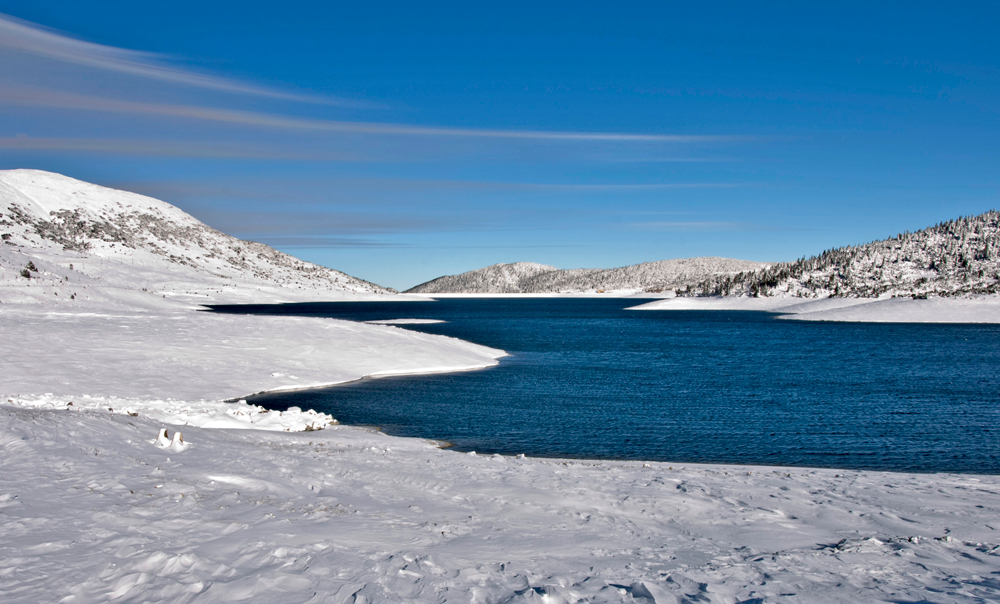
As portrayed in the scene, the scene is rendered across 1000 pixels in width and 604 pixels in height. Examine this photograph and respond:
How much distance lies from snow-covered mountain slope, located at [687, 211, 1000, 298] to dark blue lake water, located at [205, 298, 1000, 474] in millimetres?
114978

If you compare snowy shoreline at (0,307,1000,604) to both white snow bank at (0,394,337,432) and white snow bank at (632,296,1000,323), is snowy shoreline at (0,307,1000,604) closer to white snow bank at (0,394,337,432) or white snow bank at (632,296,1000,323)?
white snow bank at (0,394,337,432)

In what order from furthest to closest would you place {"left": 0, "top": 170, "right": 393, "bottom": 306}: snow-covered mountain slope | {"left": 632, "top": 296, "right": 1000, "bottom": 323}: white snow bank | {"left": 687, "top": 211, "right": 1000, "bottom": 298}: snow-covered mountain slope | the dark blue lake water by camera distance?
{"left": 687, "top": 211, "right": 1000, "bottom": 298}: snow-covered mountain slope → {"left": 0, "top": 170, "right": 393, "bottom": 306}: snow-covered mountain slope → {"left": 632, "top": 296, "right": 1000, "bottom": 323}: white snow bank → the dark blue lake water

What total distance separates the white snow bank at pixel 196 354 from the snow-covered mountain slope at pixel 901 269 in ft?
428

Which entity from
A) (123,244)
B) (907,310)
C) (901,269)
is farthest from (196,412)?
(901,269)

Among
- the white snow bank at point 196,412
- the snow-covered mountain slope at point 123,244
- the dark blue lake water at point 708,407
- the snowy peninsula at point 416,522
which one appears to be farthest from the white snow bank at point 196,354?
the snow-covered mountain slope at point 123,244

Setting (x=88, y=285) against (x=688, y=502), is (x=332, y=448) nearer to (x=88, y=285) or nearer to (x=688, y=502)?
(x=688, y=502)

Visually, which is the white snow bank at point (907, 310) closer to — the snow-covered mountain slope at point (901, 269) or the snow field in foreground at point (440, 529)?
the snow-covered mountain slope at point (901, 269)

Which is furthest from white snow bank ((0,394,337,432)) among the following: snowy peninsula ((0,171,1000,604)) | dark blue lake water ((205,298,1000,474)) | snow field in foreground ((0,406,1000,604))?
snow field in foreground ((0,406,1000,604))

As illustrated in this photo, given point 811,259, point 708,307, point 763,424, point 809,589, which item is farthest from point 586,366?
point 811,259

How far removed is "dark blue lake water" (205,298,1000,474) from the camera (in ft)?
64.5

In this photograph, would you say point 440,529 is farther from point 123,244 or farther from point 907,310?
point 123,244

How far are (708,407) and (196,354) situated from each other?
26.0m

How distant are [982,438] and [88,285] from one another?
66.7 meters

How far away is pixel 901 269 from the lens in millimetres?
161750
